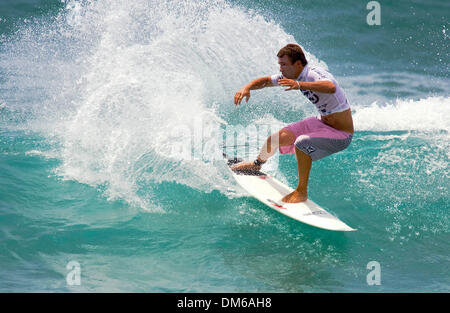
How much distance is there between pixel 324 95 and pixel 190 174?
2.24m

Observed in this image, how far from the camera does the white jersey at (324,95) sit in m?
5.05

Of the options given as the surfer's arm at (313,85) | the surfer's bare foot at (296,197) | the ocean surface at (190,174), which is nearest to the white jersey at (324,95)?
the surfer's arm at (313,85)

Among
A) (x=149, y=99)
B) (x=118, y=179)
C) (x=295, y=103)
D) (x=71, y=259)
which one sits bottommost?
(x=71, y=259)

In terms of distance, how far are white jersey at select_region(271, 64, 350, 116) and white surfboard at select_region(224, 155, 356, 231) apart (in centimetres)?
117

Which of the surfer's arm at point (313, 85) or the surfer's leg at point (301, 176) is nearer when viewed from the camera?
the surfer's arm at point (313, 85)

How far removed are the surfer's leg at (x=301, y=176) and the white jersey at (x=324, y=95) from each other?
0.58 metres

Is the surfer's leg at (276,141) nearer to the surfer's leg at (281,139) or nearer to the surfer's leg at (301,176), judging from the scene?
the surfer's leg at (281,139)

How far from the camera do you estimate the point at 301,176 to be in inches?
218

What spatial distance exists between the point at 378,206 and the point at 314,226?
125 cm

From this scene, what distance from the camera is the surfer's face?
5113 millimetres

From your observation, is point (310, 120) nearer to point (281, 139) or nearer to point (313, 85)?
point (281, 139)

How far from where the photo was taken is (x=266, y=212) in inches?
228

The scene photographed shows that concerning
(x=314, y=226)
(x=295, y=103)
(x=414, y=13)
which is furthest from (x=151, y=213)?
(x=414, y=13)
